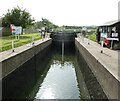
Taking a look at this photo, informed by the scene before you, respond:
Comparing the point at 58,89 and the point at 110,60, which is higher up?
the point at 110,60

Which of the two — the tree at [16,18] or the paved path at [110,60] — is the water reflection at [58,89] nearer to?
the paved path at [110,60]

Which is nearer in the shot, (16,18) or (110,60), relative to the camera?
(110,60)

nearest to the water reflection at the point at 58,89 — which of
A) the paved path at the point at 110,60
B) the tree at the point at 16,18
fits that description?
the paved path at the point at 110,60

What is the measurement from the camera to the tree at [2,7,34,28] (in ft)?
113

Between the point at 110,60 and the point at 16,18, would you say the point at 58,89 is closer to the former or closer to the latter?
the point at 110,60

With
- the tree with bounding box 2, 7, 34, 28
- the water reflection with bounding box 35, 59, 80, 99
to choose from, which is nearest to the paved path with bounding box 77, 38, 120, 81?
the water reflection with bounding box 35, 59, 80, 99

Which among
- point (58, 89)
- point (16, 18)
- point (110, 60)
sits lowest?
point (58, 89)

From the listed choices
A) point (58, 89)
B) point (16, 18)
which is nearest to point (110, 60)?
point (58, 89)

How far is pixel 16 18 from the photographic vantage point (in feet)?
113

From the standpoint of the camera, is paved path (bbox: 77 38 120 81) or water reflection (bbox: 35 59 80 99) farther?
water reflection (bbox: 35 59 80 99)

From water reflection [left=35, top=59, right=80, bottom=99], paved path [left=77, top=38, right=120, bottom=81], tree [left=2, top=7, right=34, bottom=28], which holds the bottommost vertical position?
water reflection [left=35, top=59, right=80, bottom=99]

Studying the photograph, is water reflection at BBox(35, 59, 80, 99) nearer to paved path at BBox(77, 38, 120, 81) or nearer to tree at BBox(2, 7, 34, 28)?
paved path at BBox(77, 38, 120, 81)

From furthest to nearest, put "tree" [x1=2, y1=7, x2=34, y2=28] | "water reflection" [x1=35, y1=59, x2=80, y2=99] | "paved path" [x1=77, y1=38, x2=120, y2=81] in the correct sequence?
1. "tree" [x1=2, y1=7, x2=34, y2=28]
2. "water reflection" [x1=35, y1=59, x2=80, y2=99]
3. "paved path" [x1=77, y1=38, x2=120, y2=81]

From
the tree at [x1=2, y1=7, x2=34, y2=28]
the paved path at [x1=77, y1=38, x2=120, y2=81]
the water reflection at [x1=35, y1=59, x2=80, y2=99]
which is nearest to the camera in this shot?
the paved path at [x1=77, y1=38, x2=120, y2=81]
